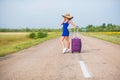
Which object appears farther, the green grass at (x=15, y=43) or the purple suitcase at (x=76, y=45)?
the green grass at (x=15, y=43)

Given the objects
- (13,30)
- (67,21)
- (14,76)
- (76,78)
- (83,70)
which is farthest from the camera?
(13,30)

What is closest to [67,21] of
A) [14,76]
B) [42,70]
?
[42,70]

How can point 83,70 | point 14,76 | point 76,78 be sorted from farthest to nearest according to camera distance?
point 83,70 < point 14,76 < point 76,78

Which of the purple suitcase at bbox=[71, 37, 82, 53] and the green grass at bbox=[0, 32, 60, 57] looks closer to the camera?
the purple suitcase at bbox=[71, 37, 82, 53]

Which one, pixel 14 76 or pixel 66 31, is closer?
pixel 14 76

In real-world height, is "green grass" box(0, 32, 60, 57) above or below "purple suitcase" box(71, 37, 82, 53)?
below

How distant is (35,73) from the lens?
25.9 feet

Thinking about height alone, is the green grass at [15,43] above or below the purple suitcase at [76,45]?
below

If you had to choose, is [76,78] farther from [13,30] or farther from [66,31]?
[13,30]

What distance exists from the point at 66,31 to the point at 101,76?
6968mm

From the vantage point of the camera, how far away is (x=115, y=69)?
8414 millimetres

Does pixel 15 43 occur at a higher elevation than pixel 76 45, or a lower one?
lower

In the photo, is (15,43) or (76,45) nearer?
(76,45)

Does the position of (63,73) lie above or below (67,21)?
below
